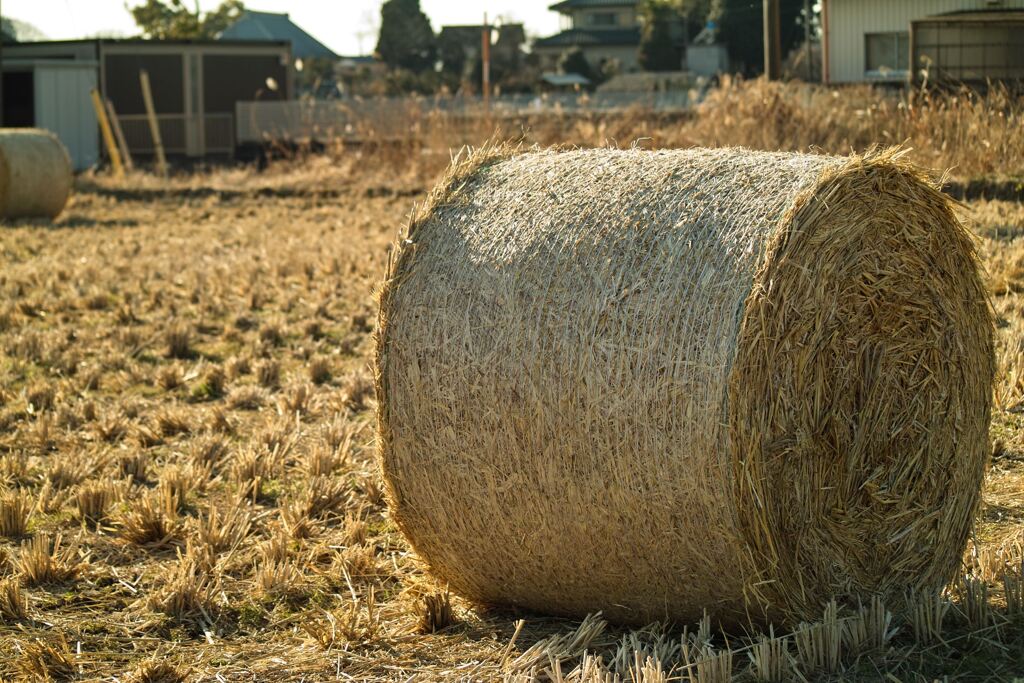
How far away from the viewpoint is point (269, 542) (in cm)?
525

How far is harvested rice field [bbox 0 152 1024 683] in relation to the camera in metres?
4.14

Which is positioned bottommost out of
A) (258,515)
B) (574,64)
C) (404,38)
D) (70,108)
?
(258,515)

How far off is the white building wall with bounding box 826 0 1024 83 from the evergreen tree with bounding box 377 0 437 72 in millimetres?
44511

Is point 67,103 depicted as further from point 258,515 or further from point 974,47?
point 258,515

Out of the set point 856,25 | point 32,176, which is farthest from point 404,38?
point 32,176

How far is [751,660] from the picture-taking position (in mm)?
3916

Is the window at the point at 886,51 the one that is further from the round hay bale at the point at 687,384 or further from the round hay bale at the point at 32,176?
the round hay bale at the point at 687,384

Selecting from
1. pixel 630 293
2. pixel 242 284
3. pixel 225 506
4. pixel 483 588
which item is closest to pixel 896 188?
pixel 630 293

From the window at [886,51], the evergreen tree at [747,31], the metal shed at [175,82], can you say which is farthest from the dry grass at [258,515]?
the evergreen tree at [747,31]

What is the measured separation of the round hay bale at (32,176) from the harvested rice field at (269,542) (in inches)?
293

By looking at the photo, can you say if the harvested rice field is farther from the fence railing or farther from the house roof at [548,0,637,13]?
the house roof at [548,0,637,13]

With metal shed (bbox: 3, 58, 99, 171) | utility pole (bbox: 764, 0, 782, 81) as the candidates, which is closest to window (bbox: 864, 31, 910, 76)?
utility pole (bbox: 764, 0, 782, 81)

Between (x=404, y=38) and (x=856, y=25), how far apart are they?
46.4 meters

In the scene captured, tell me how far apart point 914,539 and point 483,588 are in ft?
5.11
